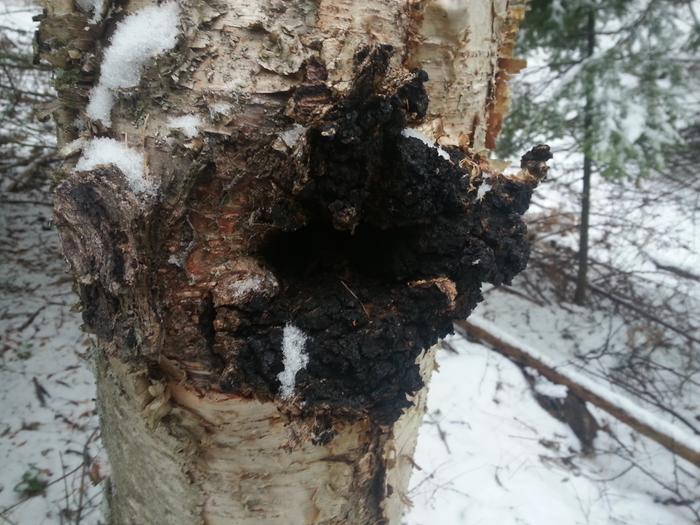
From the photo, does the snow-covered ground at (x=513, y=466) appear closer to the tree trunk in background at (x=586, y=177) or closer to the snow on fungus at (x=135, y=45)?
the tree trunk in background at (x=586, y=177)

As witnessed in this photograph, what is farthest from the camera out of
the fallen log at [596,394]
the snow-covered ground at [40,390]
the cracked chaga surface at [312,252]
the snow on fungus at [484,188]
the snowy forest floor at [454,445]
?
the fallen log at [596,394]

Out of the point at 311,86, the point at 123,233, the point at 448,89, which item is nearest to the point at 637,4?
the point at 448,89

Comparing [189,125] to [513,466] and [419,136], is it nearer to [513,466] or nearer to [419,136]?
[419,136]

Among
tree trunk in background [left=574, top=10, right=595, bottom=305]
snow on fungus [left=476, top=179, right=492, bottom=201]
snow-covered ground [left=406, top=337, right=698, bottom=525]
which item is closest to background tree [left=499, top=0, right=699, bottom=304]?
tree trunk in background [left=574, top=10, right=595, bottom=305]

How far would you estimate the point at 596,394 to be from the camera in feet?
8.57

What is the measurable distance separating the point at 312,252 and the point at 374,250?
10 cm

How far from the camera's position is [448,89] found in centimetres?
73

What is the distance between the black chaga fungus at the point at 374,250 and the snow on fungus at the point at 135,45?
22cm

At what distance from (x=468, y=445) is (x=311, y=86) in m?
2.25

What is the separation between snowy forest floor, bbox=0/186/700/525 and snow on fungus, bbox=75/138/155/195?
4.63ft

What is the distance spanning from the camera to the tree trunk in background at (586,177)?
3.26 meters

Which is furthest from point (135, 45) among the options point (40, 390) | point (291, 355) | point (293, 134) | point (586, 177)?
point (586, 177)

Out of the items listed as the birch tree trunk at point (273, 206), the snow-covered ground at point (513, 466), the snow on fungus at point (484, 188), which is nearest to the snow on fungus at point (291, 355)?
the birch tree trunk at point (273, 206)

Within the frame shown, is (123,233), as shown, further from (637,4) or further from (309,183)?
(637,4)
